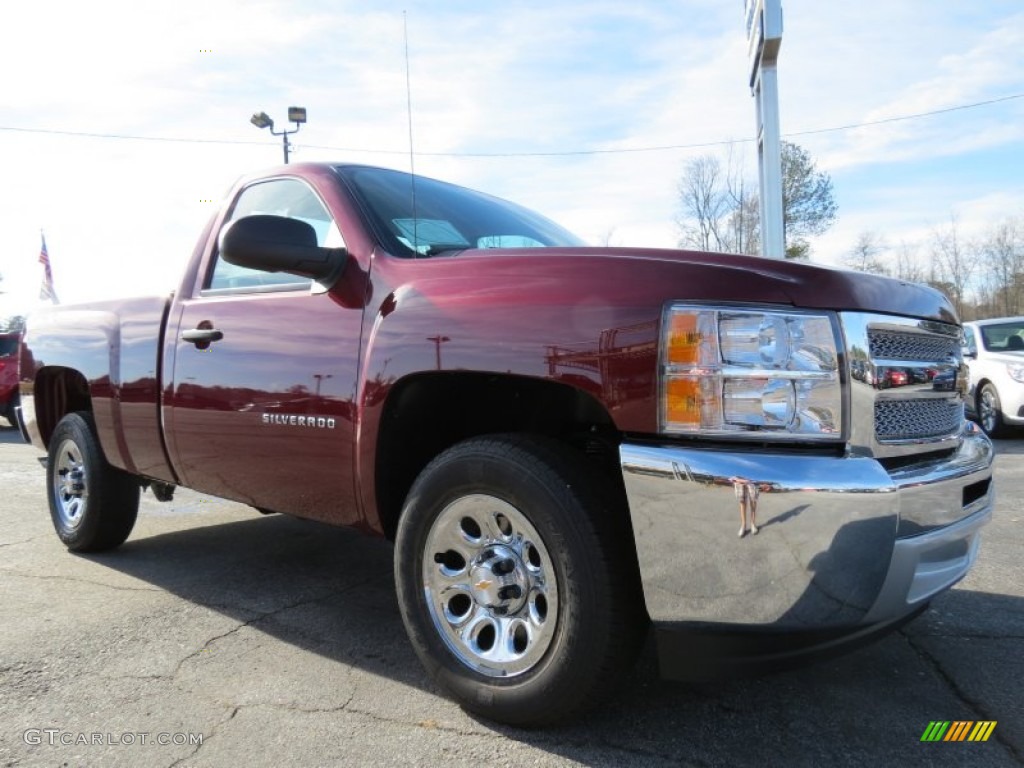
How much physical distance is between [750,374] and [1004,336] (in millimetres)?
9912

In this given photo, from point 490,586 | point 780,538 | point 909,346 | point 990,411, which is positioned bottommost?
point 990,411

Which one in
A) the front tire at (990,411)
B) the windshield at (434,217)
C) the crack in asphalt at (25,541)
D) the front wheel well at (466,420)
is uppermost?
the windshield at (434,217)

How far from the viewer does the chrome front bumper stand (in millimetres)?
1887

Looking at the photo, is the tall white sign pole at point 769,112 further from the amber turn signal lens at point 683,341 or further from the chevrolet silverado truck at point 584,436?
the amber turn signal lens at point 683,341

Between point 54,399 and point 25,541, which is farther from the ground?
point 54,399

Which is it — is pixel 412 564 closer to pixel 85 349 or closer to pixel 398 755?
pixel 398 755

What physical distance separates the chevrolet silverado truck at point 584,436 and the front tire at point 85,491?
1292 millimetres

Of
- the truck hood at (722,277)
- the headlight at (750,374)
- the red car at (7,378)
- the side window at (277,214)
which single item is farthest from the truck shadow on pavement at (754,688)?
the red car at (7,378)

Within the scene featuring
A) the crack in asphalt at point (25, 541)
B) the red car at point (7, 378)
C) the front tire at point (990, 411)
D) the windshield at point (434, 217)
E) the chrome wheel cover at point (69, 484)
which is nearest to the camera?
the windshield at point (434, 217)

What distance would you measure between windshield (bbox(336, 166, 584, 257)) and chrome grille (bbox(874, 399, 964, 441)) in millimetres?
1572

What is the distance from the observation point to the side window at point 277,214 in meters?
3.10

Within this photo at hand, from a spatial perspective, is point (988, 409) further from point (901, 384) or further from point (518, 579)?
point (518, 579)

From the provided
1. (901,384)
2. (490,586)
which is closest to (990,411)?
(901,384)

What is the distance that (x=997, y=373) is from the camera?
941cm
